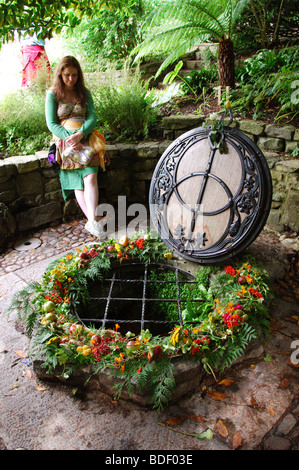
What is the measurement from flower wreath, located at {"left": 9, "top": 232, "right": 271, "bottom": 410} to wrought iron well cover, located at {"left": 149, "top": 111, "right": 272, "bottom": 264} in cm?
24

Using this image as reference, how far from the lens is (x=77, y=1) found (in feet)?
6.11

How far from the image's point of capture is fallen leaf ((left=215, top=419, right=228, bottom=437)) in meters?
1.61

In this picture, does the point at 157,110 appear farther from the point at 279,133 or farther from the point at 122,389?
the point at 122,389

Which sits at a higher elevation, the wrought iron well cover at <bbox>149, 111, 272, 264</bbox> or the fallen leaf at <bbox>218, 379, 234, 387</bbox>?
the wrought iron well cover at <bbox>149, 111, 272, 264</bbox>

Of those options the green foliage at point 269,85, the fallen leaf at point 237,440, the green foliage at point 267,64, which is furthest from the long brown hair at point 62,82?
the fallen leaf at point 237,440

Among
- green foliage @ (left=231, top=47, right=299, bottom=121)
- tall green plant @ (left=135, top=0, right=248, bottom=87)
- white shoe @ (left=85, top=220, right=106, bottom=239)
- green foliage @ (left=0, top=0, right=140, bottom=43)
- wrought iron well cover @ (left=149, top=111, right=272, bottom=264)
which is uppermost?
tall green plant @ (left=135, top=0, right=248, bottom=87)

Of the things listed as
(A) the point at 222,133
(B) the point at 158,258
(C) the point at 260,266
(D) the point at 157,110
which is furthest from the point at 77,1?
(D) the point at 157,110

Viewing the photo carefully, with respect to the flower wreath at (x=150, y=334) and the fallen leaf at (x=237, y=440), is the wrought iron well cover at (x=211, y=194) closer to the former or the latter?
the flower wreath at (x=150, y=334)

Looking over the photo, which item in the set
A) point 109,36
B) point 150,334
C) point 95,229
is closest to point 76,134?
point 95,229

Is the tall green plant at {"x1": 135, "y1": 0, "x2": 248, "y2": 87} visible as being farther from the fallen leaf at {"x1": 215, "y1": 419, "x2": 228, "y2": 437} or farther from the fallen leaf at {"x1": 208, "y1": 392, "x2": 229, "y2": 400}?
the fallen leaf at {"x1": 215, "y1": 419, "x2": 228, "y2": 437}

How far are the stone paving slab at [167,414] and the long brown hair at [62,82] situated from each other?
2.50m

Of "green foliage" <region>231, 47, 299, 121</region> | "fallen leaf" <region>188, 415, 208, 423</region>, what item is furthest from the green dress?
"fallen leaf" <region>188, 415, 208, 423</region>

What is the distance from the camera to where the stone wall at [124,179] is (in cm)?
323
